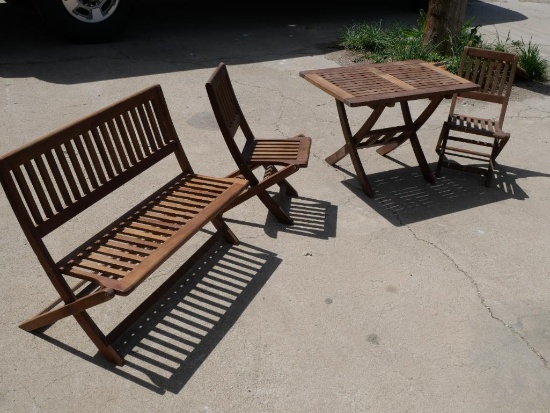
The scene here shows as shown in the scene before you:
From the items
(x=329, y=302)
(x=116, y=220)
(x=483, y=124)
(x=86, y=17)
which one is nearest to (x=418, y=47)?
(x=483, y=124)

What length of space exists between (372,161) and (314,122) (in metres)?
0.97

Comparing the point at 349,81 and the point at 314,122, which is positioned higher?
the point at 349,81

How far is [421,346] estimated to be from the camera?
2.93 m

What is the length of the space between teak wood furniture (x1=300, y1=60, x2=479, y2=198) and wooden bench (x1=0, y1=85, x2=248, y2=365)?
1.22 m

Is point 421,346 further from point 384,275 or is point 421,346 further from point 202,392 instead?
point 202,392

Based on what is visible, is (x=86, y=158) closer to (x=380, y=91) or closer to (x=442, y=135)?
(x=380, y=91)

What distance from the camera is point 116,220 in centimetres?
312

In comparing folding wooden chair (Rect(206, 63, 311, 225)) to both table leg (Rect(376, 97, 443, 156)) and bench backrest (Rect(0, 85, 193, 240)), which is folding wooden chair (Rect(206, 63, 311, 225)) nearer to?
bench backrest (Rect(0, 85, 193, 240))

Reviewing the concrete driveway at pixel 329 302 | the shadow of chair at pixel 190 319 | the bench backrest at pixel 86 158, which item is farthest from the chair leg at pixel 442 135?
the bench backrest at pixel 86 158

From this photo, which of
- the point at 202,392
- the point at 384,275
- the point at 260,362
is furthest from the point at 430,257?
the point at 202,392

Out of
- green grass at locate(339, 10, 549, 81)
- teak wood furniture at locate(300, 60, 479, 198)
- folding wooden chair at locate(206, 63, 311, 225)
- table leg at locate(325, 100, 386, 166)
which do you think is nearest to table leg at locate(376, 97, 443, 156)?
teak wood furniture at locate(300, 60, 479, 198)

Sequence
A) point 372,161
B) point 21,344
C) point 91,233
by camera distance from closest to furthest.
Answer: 1. point 21,344
2. point 91,233
3. point 372,161

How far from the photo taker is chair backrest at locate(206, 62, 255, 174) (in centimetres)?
347

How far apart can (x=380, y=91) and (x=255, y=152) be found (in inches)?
40.3
